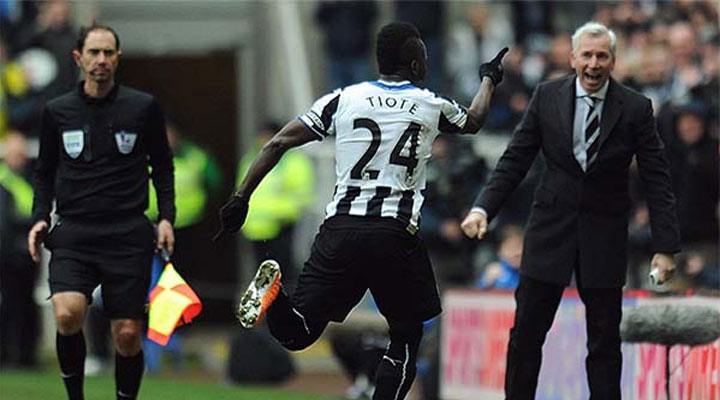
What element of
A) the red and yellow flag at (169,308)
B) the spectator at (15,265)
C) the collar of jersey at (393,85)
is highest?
the collar of jersey at (393,85)

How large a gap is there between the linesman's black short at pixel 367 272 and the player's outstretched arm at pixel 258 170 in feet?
1.48

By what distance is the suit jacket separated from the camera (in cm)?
1125

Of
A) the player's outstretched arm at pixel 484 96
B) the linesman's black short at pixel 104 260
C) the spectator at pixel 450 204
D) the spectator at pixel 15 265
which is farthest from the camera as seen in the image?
the spectator at pixel 15 265

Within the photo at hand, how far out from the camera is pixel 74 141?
464 inches

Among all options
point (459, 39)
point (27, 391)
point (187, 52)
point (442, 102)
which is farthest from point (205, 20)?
point (442, 102)

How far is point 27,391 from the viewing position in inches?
655

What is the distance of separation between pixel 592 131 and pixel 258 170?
6.67ft

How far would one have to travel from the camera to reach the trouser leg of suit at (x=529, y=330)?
11367mm

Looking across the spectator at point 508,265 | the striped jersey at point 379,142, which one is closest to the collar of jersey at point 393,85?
the striped jersey at point 379,142

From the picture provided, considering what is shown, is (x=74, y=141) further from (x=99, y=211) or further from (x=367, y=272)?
(x=367, y=272)

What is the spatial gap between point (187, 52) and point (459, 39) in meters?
3.88

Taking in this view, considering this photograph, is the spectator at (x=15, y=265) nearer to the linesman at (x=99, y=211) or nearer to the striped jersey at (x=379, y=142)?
the linesman at (x=99, y=211)

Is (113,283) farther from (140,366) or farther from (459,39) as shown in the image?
(459,39)

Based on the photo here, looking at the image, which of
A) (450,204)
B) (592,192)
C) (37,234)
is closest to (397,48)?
(592,192)
